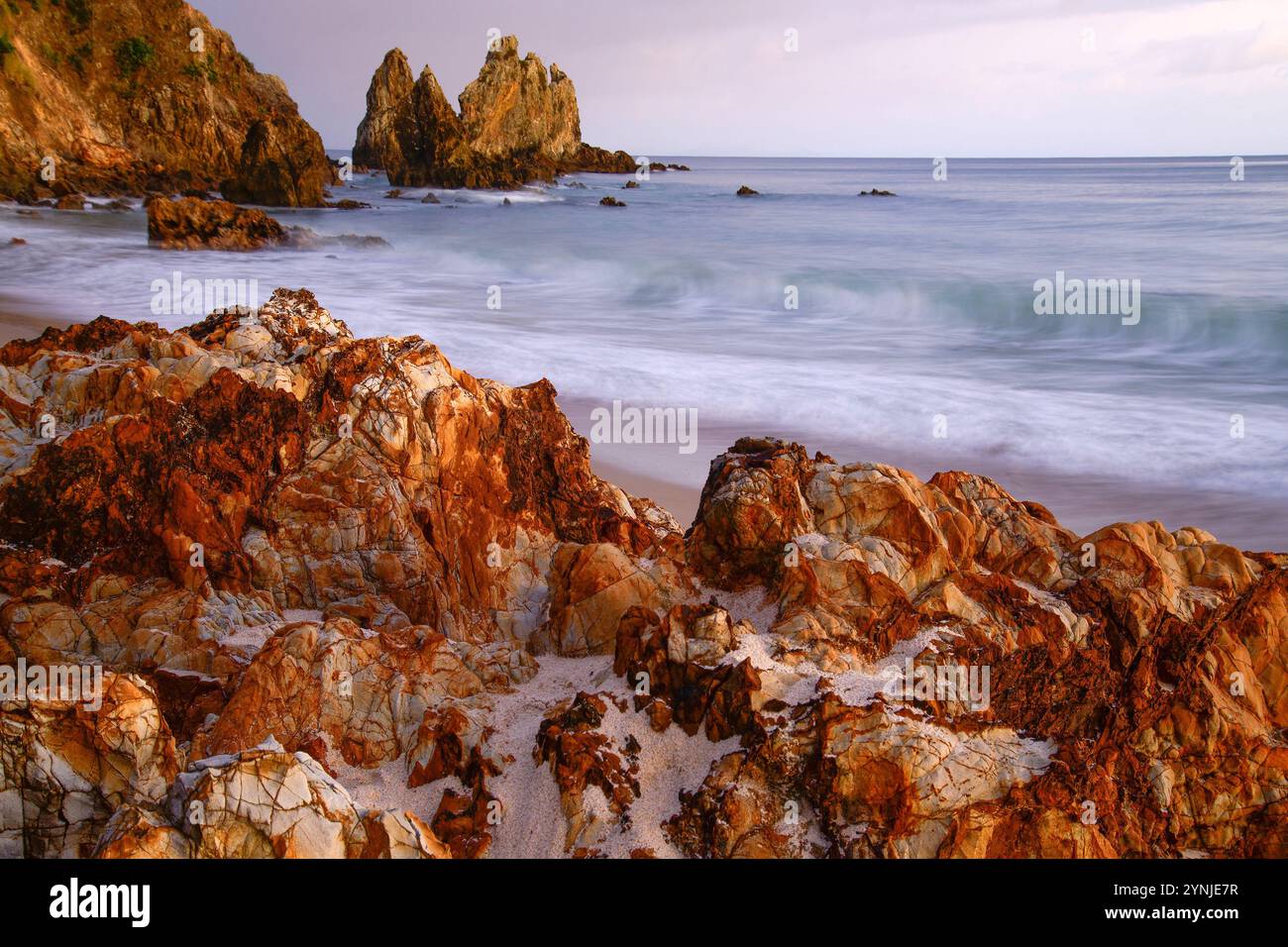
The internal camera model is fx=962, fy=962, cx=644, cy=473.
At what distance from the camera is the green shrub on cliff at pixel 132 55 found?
152ft

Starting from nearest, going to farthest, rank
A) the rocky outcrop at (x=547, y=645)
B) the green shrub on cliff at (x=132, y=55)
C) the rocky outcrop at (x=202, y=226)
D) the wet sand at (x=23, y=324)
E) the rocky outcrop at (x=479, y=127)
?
the rocky outcrop at (x=547, y=645), the wet sand at (x=23, y=324), the rocky outcrop at (x=202, y=226), the green shrub on cliff at (x=132, y=55), the rocky outcrop at (x=479, y=127)

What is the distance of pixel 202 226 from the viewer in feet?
82.0

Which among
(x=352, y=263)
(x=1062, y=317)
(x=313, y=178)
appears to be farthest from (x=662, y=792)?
(x=313, y=178)

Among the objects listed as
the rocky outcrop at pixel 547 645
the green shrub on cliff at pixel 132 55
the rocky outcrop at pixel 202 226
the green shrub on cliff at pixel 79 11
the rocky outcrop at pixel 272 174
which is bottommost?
the rocky outcrop at pixel 547 645

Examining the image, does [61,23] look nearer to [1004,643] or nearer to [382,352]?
[382,352]

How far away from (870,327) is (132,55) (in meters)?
43.6

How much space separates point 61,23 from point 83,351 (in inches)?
1991

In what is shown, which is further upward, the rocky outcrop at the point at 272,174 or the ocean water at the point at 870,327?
the rocky outcrop at the point at 272,174

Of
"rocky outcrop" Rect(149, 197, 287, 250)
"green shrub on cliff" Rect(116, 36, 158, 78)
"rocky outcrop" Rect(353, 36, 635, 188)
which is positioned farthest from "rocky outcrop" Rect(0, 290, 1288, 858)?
"rocky outcrop" Rect(353, 36, 635, 188)

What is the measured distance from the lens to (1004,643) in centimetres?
374

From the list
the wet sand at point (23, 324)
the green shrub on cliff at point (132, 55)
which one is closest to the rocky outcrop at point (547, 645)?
the wet sand at point (23, 324)

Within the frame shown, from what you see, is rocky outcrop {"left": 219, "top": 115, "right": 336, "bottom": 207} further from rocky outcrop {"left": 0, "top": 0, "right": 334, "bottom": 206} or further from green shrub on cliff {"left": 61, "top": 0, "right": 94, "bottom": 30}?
green shrub on cliff {"left": 61, "top": 0, "right": 94, "bottom": 30}

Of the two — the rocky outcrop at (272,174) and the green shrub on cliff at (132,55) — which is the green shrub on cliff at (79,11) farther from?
the rocky outcrop at (272,174)

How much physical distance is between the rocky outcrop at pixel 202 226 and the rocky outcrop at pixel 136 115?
12.6 meters
